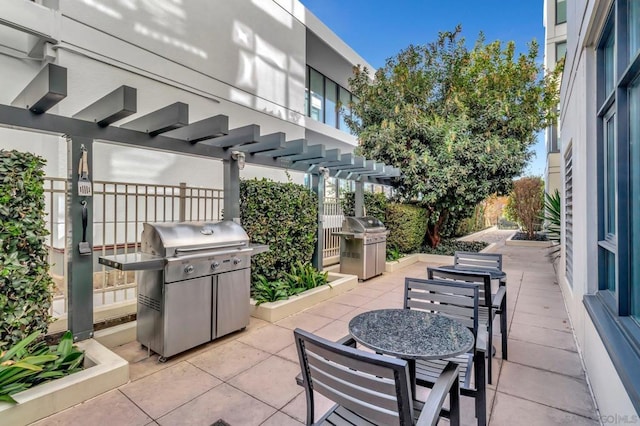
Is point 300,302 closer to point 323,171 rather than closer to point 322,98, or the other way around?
point 323,171

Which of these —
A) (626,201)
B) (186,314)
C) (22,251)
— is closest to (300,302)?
(186,314)

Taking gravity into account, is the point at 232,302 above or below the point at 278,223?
below

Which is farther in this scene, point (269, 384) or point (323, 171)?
point (323, 171)

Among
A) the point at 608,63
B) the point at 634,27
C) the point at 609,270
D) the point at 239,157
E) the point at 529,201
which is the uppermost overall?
the point at 608,63

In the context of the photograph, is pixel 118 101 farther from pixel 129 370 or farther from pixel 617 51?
pixel 617 51

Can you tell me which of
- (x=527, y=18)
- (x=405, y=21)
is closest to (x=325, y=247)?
(x=405, y=21)

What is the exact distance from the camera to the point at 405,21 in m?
14.1

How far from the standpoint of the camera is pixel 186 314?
3.52 m

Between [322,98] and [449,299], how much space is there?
1294cm

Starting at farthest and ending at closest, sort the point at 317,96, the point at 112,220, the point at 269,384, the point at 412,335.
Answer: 1. the point at 317,96
2. the point at 112,220
3. the point at 269,384
4. the point at 412,335

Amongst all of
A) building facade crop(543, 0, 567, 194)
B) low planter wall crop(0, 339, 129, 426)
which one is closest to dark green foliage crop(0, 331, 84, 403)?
low planter wall crop(0, 339, 129, 426)

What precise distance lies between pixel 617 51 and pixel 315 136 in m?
11.1

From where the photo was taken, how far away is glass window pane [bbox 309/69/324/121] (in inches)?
542

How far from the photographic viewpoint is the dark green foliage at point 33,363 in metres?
2.41
